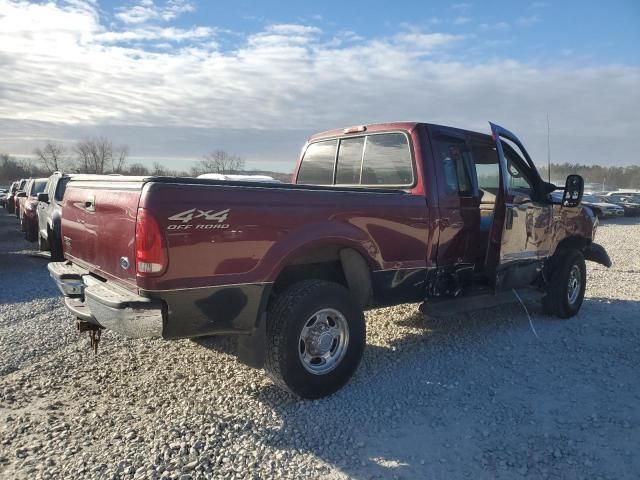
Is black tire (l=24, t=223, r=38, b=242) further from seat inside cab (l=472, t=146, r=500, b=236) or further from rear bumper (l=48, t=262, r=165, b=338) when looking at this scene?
seat inside cab (l=472, t=146, r=500, b=236)

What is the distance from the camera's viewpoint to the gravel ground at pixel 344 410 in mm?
3141

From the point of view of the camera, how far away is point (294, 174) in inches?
251

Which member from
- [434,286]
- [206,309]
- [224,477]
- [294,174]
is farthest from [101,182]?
[434,286]

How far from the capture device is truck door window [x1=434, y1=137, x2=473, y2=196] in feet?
16.6

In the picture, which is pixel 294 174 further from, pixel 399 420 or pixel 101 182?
pixel 399 420

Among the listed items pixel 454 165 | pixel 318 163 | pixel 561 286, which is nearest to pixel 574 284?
pixel 561 286

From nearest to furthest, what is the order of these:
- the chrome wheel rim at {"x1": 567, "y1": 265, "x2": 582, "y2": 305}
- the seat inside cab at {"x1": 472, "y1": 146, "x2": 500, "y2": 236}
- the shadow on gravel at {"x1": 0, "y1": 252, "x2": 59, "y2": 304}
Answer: the seat inside cab at {"x1": 472, "y1": 146, "x2": 500, "y2": 236}
the chrome wheel rim at {"x1": 567, "y1": 265, "x2": 582, "y2": 305}
the shadow on gravel at {"x1": 0, "y1": 252, "x2": 59, "y2": 304}

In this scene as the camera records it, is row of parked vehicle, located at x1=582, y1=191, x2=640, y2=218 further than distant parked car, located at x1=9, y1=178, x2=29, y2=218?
Yes

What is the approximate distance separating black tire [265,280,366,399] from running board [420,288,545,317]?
1057 millimetres

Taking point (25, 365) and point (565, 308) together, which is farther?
point (565, 308)

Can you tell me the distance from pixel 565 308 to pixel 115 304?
5416 mm

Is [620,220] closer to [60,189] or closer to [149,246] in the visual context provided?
[60,189]

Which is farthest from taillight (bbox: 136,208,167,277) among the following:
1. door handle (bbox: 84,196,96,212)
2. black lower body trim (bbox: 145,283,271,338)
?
door handle (bbox: 84,196,96,212)

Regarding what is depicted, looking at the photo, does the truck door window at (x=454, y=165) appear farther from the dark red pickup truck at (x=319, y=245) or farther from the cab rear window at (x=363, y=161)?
the cab rear window at (x=363, y=161)
